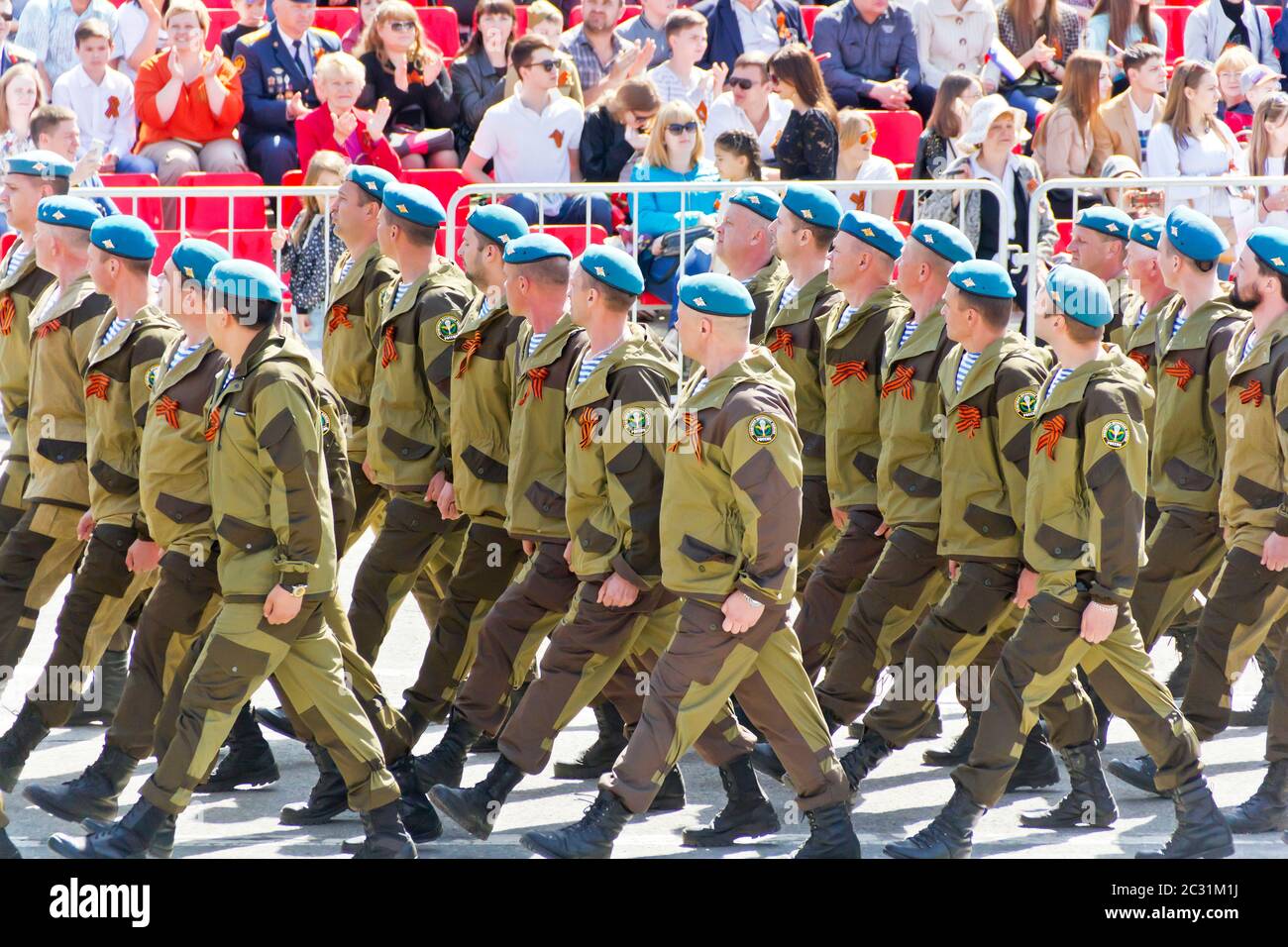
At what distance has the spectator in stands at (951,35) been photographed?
1421 centimetres

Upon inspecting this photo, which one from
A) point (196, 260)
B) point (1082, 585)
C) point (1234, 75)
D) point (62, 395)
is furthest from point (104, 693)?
point (1234, 75)

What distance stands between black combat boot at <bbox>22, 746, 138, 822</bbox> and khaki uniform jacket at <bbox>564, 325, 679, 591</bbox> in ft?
5.66

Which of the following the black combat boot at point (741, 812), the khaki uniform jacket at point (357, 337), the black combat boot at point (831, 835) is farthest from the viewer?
the khaki uniform jacket at point (357, 337)

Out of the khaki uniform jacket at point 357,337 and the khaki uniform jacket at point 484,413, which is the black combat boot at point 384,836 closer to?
the khaki uniform jacket at point 484,413

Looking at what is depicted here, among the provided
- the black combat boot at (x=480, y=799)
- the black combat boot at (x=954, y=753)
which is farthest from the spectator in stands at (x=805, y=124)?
the black combat boot at (x=480, y=799)

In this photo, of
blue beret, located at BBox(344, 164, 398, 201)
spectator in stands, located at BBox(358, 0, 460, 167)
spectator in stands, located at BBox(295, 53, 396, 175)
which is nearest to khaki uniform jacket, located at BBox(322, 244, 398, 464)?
blue beret, located at BBox(344, 164, 398, 201)

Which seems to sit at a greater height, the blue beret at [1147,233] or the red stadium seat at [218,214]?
the blue beret at [1147,233]

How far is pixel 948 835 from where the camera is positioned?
21.3 ft

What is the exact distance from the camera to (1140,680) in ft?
21.6

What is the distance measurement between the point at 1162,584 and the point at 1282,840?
1114 mm

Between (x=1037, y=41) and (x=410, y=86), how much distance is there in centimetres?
465

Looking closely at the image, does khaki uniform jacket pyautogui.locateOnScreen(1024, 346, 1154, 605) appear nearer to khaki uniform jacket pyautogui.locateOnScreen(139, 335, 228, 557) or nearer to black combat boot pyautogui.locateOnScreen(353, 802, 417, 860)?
black combat boot pyautogui.locateOnScreen(353, 802, 417, 860)

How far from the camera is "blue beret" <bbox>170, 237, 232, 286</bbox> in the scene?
263 inches

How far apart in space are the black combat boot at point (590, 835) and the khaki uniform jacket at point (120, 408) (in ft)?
6.40
